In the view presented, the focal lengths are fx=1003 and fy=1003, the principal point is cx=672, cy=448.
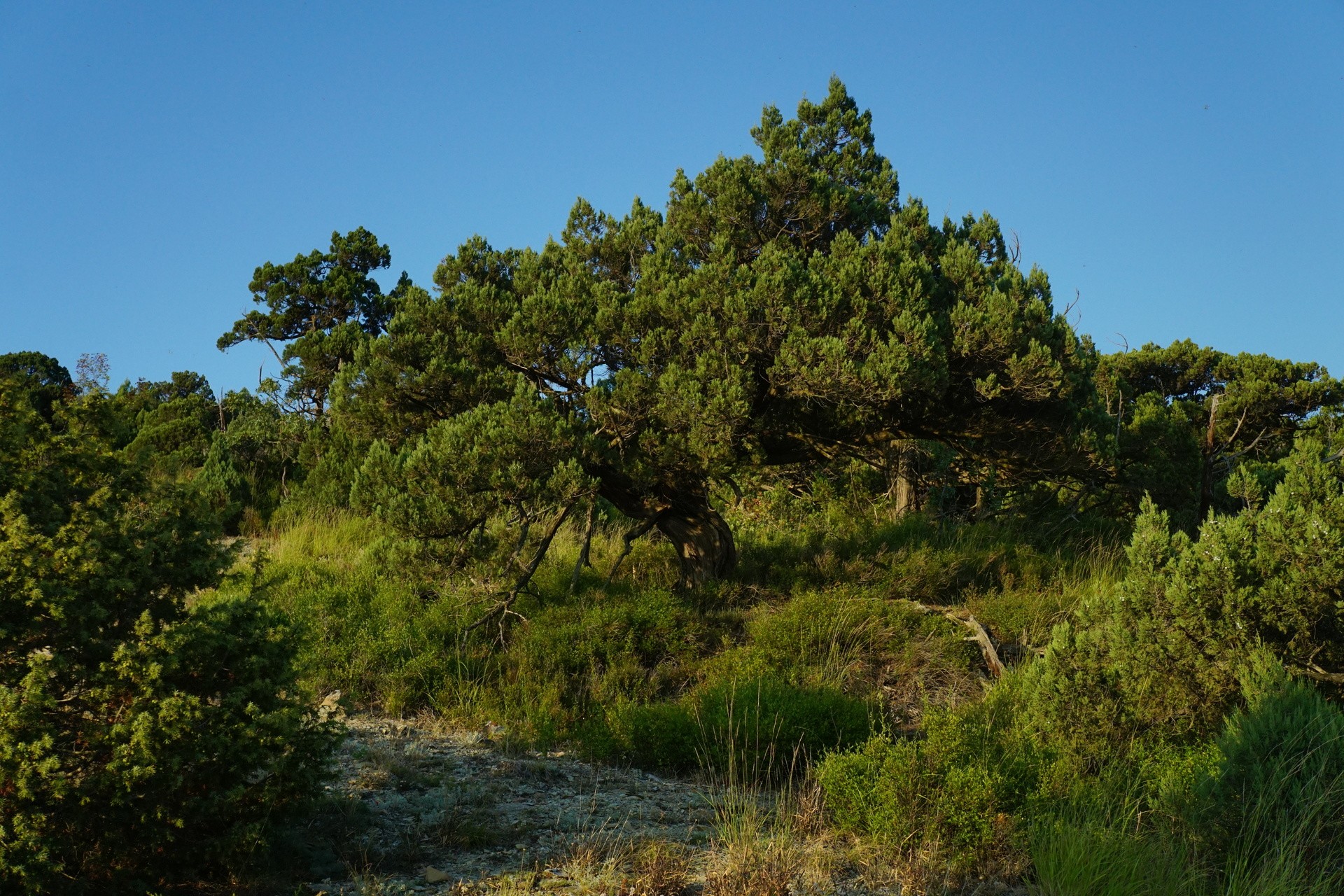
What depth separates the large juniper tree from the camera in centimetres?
841

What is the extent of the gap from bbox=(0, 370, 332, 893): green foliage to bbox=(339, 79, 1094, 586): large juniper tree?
4.00 meters

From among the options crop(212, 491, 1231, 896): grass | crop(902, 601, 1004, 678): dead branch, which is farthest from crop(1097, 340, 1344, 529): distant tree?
crop(902, 601, 1004, 678): dead branch

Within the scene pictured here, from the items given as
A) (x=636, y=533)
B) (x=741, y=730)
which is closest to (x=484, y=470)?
(x=636, y=533)

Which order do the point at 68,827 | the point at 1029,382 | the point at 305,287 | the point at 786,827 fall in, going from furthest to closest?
the point at 305,287 → the point at 1029,382 → the point at 786,827 → the point at 68,827

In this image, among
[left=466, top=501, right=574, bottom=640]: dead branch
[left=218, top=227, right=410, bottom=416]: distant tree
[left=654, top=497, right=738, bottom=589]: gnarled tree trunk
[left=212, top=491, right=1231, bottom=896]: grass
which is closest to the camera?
[left=212, top=491, right=1231, bottom=896]: grass

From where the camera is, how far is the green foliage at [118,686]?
3.62 m

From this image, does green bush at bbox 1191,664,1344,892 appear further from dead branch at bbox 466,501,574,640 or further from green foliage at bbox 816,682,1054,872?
dead branch at bbox 466,501,574,640

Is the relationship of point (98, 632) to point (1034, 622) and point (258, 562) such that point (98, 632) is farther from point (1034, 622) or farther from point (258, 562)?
point (1034, 622)

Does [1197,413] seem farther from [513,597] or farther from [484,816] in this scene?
[484,816]

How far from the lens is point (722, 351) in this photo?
8625 millimetres

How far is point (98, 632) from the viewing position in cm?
399

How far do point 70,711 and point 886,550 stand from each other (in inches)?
323

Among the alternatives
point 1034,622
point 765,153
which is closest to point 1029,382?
point 1034,622

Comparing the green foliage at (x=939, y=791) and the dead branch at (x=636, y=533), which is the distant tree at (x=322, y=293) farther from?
the green foliage at (x=939, y=791)
